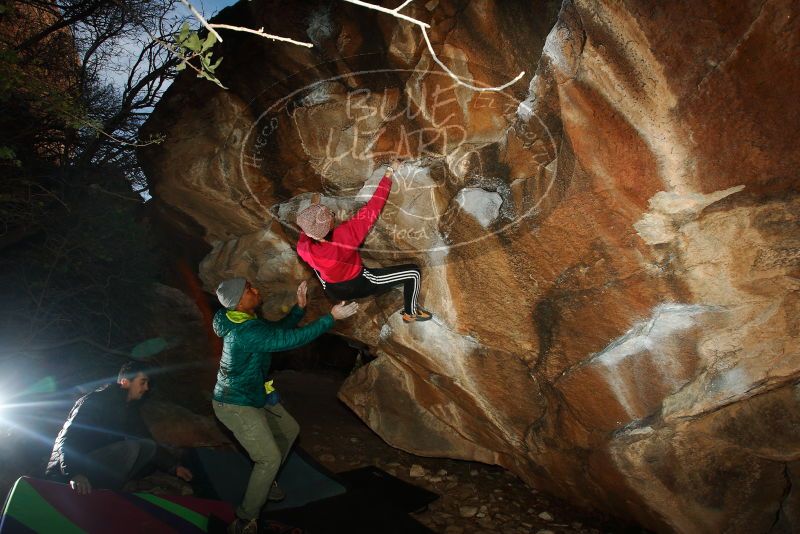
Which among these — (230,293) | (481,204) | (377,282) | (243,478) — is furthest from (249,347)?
(481,204)

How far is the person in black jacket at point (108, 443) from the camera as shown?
10.8 feet

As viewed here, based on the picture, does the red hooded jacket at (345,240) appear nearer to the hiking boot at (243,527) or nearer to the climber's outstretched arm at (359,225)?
the climber's outstretched arm at (359,225)

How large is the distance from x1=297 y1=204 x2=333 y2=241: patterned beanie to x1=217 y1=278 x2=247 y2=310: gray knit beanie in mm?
652

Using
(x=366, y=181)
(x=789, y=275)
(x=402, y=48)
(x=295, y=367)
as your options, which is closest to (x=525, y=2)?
(x=402, y=48)

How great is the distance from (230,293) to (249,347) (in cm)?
43

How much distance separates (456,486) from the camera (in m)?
4.87

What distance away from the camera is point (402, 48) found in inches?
165

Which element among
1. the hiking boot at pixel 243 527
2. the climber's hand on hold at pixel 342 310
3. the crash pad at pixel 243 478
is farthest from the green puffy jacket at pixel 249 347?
the crash pad at pixel 243 478

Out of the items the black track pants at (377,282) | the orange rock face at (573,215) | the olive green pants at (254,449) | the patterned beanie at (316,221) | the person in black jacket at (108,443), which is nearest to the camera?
the orange rock face at (573,215)

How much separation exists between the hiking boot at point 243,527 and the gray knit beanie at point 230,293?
1584 mm

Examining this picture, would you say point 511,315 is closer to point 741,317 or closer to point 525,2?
point 741,317

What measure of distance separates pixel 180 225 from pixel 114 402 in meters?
3.79

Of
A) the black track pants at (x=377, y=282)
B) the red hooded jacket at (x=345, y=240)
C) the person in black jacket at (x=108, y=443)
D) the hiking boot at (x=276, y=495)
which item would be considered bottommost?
the hiking boot at (x=276, y=495)

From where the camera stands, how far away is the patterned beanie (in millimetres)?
3529
